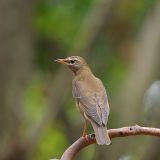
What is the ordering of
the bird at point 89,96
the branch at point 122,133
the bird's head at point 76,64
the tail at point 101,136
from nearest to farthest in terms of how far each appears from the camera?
1. the branch at point 122,133
2. the tail at point 101,136
3. the bird at point 89,96
4. the bird's head at point 76,64

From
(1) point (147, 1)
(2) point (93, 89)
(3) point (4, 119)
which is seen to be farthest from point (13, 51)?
(2) point (93, 89)

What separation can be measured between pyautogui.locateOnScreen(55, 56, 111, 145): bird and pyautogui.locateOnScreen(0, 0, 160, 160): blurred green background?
6.94 ft

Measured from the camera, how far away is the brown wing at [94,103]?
5295 mm

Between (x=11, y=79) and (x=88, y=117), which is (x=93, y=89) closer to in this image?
(x=88, y=117)

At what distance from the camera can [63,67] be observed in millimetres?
10328

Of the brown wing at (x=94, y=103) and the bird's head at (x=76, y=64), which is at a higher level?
the bird's head at (x=76, y=64)

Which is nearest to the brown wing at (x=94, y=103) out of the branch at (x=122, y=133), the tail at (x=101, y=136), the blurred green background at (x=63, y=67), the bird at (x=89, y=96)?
the bird at (x=89, y=96)

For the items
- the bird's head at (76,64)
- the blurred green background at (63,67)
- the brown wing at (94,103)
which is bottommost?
the blurred green background at (63,67)

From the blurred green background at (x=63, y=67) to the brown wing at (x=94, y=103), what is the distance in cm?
233

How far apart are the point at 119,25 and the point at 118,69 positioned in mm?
1182

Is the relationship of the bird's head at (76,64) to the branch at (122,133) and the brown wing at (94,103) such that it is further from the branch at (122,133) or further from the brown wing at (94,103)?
the branch at (122,133)

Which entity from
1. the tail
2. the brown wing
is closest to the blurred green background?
the brown wing

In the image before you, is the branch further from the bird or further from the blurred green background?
the blurred green background

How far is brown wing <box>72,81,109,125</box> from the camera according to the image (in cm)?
529
